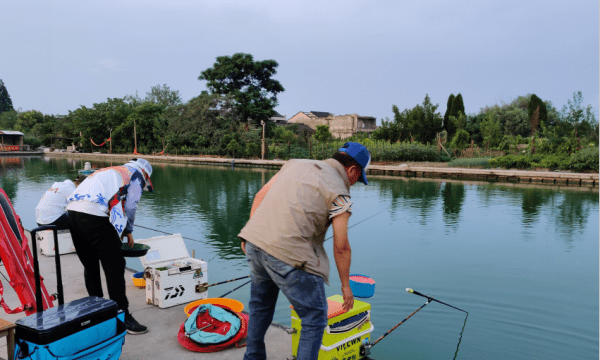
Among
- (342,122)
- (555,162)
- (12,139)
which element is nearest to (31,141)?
(12,139)

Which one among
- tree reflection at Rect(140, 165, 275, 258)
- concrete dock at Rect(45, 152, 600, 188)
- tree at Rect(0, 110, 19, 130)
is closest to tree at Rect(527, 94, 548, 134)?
concrete dock at Rect(45, 152, 600, 188)

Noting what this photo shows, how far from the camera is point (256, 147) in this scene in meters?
32.8

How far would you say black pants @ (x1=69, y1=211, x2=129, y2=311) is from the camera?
295 centimetres

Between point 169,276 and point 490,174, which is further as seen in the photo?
point 490,174

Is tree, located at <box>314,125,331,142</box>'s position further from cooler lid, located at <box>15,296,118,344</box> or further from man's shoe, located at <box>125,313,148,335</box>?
cooler lid, located at <box>15,296,118,344</box>

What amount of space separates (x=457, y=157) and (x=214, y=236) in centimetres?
2391

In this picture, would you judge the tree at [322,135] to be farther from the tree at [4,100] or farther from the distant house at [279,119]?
the tree at [4,100]

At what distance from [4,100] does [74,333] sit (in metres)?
103

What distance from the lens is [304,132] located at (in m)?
45.0

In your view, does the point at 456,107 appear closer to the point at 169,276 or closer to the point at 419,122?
the point at 419,122

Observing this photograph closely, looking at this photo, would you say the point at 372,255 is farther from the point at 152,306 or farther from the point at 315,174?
the point at 315,174

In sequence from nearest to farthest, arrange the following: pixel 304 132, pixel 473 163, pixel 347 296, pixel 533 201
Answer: pixel 347 296, pixel 533 201, pixel 473 163, pixel 304 132

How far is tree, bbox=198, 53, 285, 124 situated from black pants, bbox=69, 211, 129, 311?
33881mm

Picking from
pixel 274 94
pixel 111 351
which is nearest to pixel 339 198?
pixel 111 351
